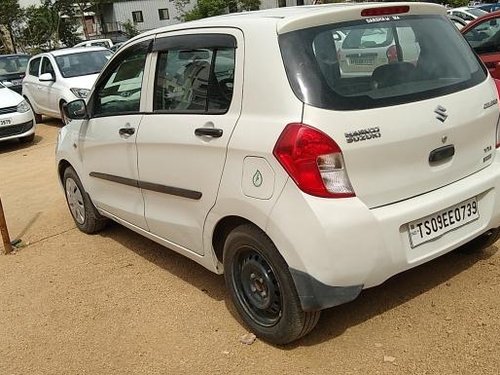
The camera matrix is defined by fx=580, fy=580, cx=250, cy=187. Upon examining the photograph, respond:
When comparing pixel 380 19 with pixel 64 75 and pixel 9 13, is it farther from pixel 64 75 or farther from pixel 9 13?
pixel 9 13

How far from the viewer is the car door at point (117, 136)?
13.2 feet

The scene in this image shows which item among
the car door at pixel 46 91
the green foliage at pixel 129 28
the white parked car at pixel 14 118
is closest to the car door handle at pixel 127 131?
the white parked car at pixel 14 118

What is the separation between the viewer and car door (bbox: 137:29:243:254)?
317 centimetres

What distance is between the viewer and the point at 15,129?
10.7 m

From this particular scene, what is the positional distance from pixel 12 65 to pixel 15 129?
6330mm

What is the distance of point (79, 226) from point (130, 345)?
229 cm

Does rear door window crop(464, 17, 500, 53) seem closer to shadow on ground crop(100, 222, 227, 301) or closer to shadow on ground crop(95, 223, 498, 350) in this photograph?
shadow on ground crop(95, 223, 498, 350)

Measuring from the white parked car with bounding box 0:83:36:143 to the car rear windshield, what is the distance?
8.93 metres

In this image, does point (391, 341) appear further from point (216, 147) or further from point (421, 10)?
point (421, 10)

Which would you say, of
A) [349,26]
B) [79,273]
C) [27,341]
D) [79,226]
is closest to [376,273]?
[349,26]

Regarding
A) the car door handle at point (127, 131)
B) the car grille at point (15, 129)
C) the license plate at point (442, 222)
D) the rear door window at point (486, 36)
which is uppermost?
the car door handle at point (127, 131)

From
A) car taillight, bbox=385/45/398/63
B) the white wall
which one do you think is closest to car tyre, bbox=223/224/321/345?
car taillight, bbox=385/45/398/63

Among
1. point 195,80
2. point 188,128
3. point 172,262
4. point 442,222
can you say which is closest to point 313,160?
→ point 442,222

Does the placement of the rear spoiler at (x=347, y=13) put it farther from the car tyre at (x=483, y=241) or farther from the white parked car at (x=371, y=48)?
the car tyre at (x=483, y=241)
